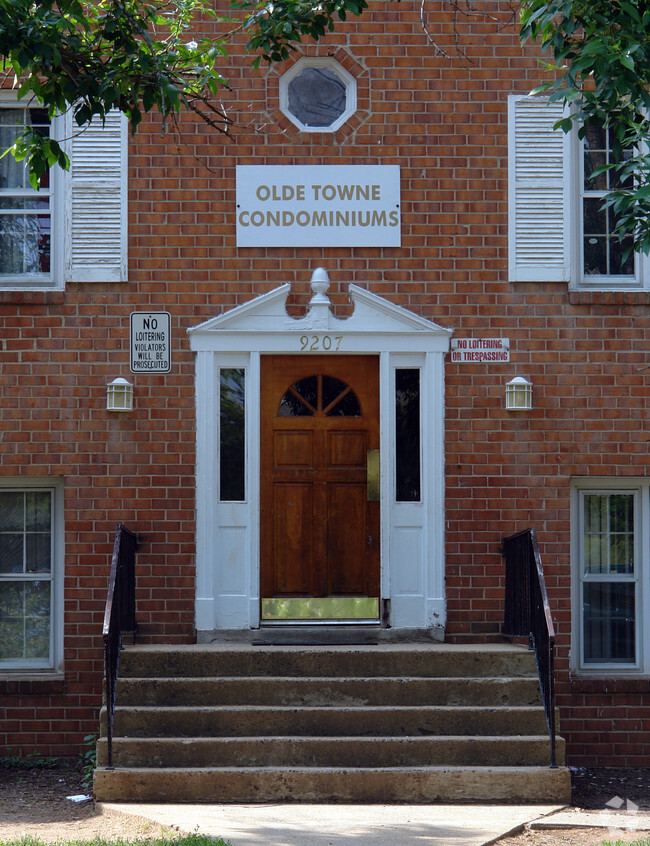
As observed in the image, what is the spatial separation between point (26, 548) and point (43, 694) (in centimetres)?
117

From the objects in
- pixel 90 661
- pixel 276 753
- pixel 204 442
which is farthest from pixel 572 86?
pixel 90 661

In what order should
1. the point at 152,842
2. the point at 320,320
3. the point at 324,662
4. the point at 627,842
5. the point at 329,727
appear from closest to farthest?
the point at 152,842
the point at 627,842
the point at 329,727
the point at 324,662
the point at 320,320

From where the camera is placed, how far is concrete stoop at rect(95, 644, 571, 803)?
6617 millimetres

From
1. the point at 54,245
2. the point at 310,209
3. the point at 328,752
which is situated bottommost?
the point at 328,752

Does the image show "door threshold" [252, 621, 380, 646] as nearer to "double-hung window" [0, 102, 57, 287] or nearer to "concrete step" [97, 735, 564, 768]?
"concrete step" [97, 735, 564, 768]

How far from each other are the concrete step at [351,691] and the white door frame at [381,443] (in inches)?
34.8

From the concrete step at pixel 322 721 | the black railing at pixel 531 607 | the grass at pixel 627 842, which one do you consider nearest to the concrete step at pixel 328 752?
the concrete step at pixel 322 721

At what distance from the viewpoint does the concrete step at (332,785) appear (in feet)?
21.6

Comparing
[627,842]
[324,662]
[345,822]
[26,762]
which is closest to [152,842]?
[345,822]

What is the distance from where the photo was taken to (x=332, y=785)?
6617 millimetres

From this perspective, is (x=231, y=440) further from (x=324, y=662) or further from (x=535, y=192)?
(x=535, y=192)

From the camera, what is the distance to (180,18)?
7.75 meters

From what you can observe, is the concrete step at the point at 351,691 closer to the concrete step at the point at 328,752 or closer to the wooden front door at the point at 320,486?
the concrete step at the point at 328,752

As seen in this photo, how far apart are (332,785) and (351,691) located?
2.51ft
